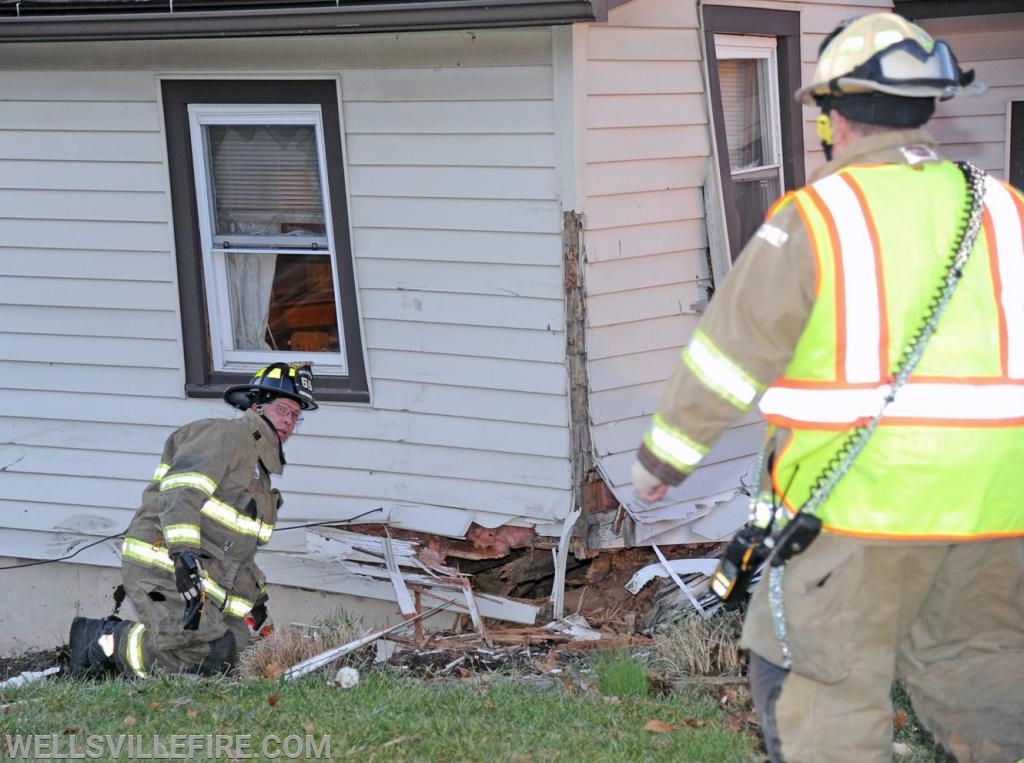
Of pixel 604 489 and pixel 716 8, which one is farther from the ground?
pixel 716 8

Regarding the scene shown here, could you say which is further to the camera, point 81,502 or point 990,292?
point 81,502

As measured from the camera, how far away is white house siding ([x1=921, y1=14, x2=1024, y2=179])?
801cm

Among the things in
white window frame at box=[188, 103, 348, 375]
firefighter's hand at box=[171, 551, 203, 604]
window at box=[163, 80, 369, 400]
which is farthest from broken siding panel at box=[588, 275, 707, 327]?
firefighter's hand at box=[171, 551, 203, 604]

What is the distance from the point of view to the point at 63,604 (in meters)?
7.95

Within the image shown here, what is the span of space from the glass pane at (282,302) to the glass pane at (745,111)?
8.44 feet

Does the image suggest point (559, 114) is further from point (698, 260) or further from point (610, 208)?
point (698, 260)

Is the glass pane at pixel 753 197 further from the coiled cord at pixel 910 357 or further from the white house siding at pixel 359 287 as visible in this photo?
the coiled cord at pixel 910 357

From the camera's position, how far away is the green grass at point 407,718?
4297 millimetres

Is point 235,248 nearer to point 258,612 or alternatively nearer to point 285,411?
point 285,411

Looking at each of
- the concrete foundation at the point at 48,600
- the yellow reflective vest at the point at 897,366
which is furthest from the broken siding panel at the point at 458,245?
the yellow reflective vest at the point at 897,366

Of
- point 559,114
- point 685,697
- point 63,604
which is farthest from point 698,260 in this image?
point 63,604

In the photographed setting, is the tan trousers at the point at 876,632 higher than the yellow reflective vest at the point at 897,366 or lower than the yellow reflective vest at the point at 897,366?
lower

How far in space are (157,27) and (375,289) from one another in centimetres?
178

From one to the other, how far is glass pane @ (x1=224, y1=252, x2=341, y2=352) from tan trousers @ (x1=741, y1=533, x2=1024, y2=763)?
4449 mm
